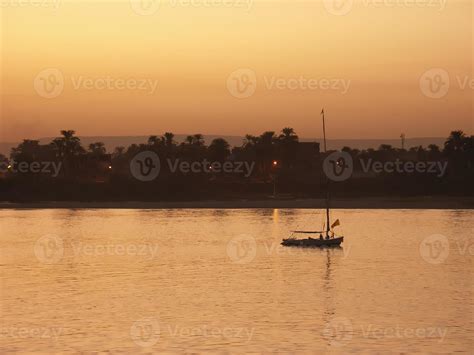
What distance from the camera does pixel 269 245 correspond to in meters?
108

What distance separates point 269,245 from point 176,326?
202ft

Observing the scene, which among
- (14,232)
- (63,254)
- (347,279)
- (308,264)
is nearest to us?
(347,279)

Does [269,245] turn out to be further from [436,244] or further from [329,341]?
[329,341]

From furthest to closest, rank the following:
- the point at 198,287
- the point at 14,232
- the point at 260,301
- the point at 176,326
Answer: the point at 14,232, the point at 198,287, the point at 260,301, the point at 176,326

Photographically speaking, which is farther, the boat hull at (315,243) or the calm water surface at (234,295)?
the boat hull at (315,243)

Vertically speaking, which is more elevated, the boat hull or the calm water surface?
the boat hull

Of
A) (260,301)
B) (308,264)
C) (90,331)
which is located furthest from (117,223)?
(90,331)

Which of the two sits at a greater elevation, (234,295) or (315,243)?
(315,243)

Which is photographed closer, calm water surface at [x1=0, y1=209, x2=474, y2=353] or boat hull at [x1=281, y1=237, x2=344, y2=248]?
calm water surface at [x1=0, y1=209, x2=474, y2=353]

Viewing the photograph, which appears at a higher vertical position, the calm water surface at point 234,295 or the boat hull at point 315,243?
the boat hull at point 315,243

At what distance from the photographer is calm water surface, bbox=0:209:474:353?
43188 millimetres

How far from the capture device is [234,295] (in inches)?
2391

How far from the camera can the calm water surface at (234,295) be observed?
43.2 m

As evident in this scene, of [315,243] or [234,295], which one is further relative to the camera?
[315,243]
